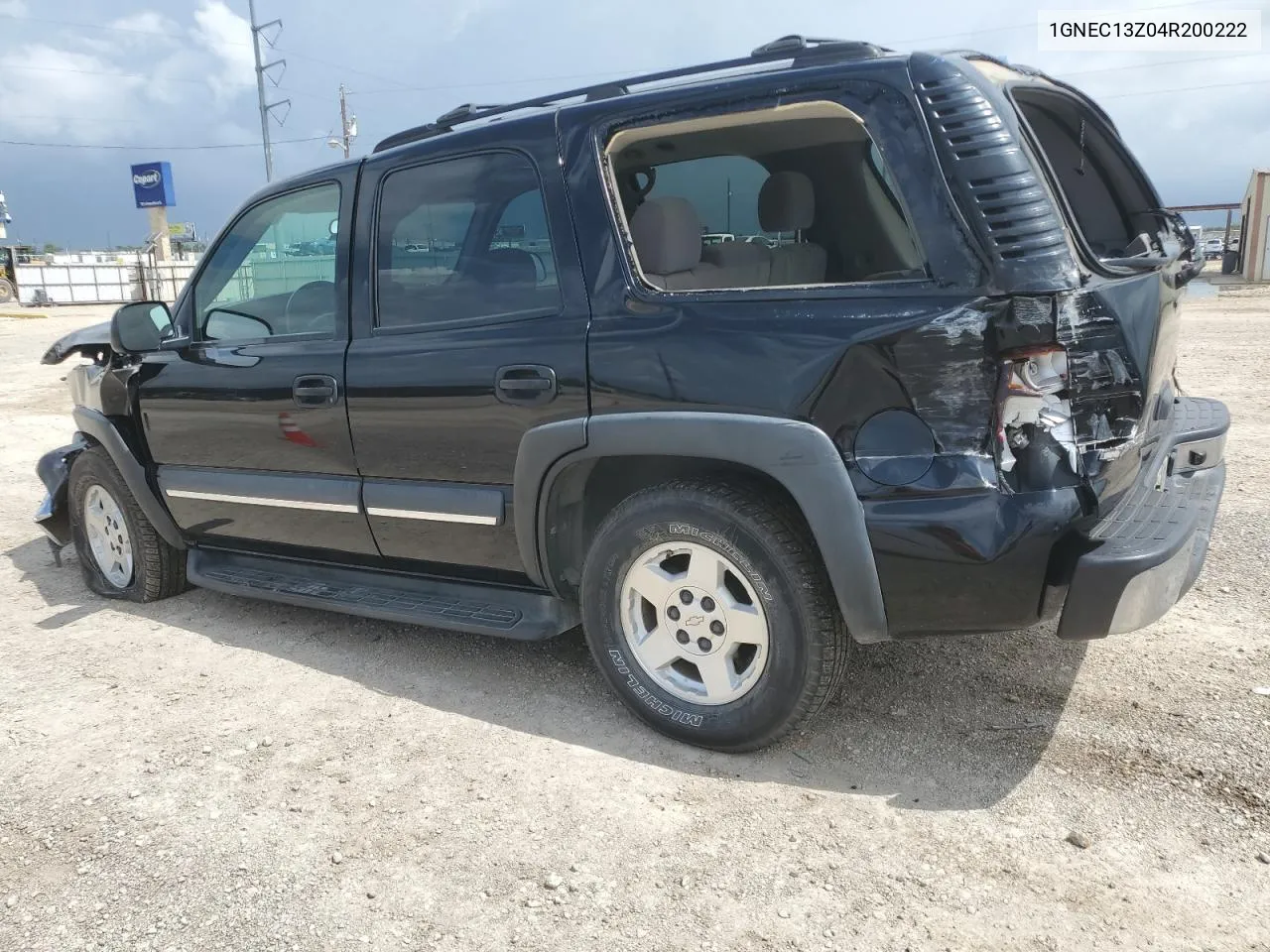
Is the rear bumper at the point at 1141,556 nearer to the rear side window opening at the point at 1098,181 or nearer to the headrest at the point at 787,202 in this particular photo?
the rear side window opening at the point at 1098,181

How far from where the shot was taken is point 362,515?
12.0 feet

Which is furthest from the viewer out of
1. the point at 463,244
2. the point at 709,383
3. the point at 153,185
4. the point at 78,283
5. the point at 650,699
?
the point at 153,185

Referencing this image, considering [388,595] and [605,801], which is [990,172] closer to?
[605,801]

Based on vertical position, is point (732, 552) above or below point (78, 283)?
below

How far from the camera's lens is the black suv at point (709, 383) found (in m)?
2.46

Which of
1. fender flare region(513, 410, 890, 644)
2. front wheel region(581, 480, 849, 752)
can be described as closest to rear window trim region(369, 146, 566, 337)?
fender flare region(513, 410, 890, 644)

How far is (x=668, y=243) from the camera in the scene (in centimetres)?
312

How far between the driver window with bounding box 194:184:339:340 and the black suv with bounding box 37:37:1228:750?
0.02 meters

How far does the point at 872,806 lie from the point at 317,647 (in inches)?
92.9

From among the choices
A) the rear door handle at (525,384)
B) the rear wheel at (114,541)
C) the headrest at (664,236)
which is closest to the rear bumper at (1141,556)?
the headrest at (664,236)

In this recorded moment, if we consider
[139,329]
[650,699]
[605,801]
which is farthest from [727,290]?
[139,329]

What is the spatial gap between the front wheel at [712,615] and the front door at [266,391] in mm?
Answer: 1182

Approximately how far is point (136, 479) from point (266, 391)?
1.06 meters

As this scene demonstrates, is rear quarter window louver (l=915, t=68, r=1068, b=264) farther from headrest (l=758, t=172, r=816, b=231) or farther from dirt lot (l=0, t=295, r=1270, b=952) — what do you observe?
dirt lot (l=0, t=295, r=1270, b=952)
